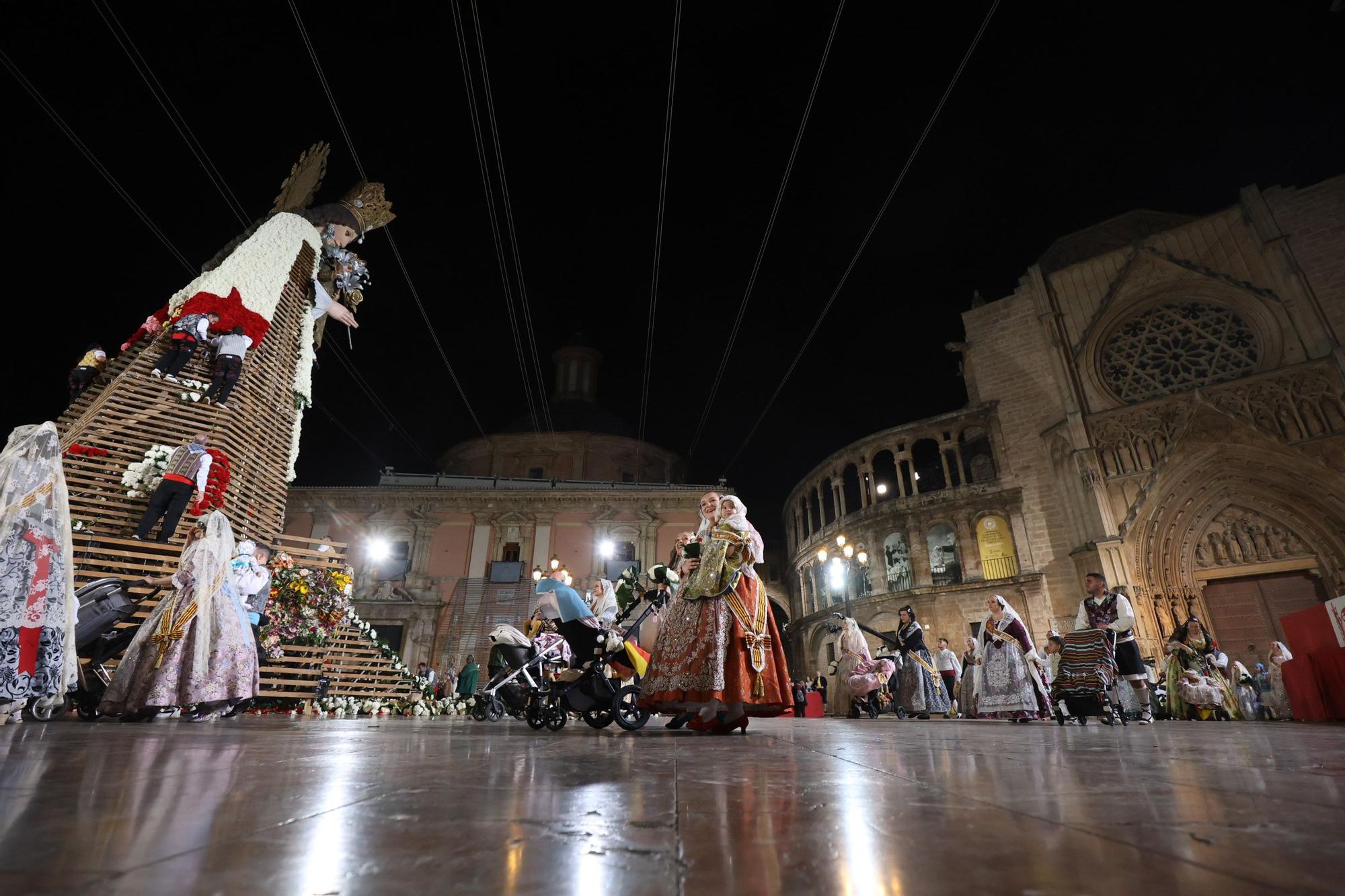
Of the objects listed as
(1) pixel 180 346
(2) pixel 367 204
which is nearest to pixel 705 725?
(1) pixel 180 346

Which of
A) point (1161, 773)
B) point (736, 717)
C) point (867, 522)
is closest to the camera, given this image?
point (1161, 773)

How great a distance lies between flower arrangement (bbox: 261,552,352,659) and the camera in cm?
850

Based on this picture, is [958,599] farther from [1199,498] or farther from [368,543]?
[368,543]

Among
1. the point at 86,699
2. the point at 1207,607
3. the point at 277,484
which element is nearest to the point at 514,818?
the point at 86,699

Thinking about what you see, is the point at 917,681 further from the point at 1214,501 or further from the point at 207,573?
the point at 1214,501

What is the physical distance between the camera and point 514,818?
1.15 metres

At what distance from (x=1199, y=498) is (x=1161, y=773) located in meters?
21.7

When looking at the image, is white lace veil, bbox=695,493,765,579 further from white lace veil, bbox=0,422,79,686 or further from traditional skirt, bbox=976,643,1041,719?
traditional skirt, bbox=976,643,1041,719

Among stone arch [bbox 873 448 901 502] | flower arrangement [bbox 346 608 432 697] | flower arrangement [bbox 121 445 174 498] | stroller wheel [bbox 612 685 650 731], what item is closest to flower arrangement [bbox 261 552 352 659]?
flower arrangement [bbox 346 608 432 697]

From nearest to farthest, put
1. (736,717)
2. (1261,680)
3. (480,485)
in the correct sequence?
(736,717), (1261,680), (480,485)

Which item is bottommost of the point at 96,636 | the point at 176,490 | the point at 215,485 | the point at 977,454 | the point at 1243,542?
the point at 96,636

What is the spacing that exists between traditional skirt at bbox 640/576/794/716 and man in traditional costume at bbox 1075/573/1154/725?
452cm

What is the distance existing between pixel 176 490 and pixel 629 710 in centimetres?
669

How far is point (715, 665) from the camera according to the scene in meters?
4.44
